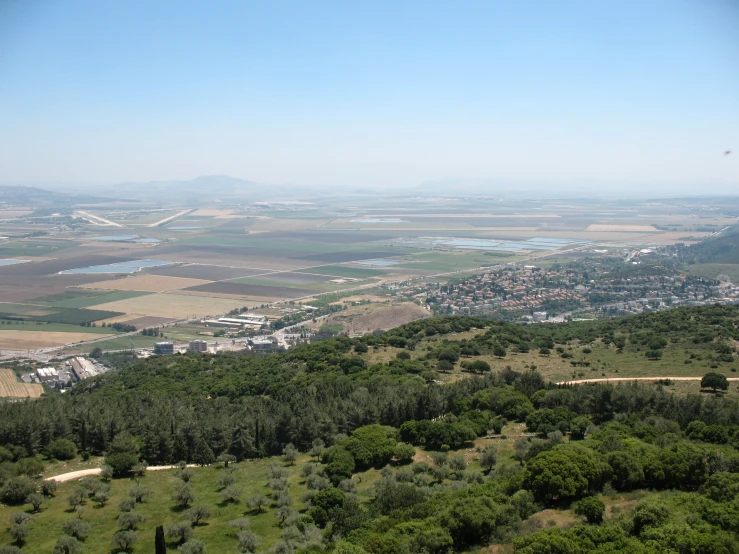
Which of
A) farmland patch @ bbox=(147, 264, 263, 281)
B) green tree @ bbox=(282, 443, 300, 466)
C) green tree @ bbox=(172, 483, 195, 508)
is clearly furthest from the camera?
farmland patch @ bbox=(147, 264, 263, 281)

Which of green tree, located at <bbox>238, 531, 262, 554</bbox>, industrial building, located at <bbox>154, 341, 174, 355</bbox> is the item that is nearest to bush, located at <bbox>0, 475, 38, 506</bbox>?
green tree, located at <bbox>238, 531, 262, 554</bbox>

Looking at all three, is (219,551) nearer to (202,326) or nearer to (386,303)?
(202,326)

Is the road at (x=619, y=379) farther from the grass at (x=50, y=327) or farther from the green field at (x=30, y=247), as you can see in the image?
the green field at (x=30, y=247)

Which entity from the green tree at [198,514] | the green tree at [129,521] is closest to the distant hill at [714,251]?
the green tree at [198,514]

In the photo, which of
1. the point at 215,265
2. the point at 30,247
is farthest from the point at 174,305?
the point at 30,247

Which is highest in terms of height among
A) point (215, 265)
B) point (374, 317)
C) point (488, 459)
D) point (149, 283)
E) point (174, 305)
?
point (488, 459)

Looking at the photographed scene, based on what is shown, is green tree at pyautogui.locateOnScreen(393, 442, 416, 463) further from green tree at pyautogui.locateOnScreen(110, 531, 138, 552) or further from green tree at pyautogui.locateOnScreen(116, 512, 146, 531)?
green tree at pyautogui.locateOnScreen(110, 531, 138, 552)

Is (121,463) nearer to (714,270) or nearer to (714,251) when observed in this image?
(714,270)
